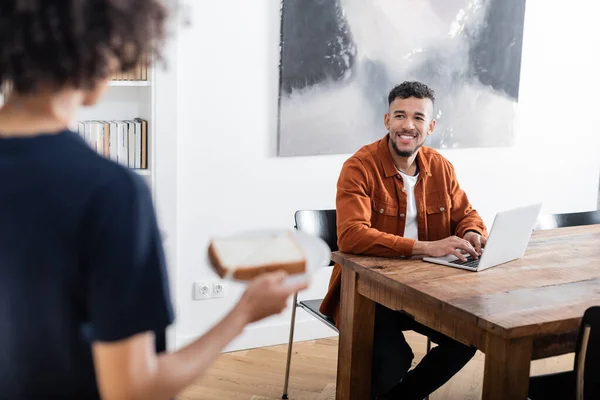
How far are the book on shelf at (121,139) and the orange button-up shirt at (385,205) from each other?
101 centimetres

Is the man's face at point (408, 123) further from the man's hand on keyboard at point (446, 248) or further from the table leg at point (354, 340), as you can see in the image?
the table leg at point (354, 340)

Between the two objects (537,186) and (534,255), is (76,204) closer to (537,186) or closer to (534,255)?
(534,255)

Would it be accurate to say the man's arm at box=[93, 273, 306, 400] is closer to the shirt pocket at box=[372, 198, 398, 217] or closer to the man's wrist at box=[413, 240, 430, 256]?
the man's wrist at box=[413, 240, 430, 256]

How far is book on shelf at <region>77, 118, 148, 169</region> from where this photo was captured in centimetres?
314

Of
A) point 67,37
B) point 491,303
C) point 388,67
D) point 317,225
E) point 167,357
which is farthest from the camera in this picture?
point 388,67

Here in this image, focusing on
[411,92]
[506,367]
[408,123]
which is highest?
[411,92]

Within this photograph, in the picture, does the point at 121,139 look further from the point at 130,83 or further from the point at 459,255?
the point at 459,255

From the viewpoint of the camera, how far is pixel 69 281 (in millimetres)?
828

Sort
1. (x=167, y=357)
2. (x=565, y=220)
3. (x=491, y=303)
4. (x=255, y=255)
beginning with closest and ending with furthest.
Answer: (x=167, y=357), (x=255, y=255), (x=491, y=303), (x=565, y=220)

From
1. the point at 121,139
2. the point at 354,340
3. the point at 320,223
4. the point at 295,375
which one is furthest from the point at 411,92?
the point at 295,375

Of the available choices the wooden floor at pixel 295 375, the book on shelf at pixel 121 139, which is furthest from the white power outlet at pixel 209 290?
the book on shelf at pixel 121 139

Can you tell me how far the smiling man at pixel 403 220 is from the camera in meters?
2.51

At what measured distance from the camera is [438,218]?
281 centimetres

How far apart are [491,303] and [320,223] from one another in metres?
1.10
